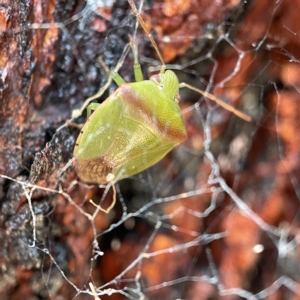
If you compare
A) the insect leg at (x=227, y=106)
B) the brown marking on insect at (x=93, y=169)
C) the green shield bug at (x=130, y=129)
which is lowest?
the insect leg at (x=227, y=106)

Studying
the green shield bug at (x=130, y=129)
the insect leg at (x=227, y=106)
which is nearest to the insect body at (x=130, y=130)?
the green shield bug at (x=130, y=129)

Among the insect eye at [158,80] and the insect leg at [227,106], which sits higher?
the insect eye at [158,80]

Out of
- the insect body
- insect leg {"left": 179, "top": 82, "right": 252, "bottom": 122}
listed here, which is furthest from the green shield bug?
insect leg {"left": 179, "top": 82, "right": 252, "bottom": 122}

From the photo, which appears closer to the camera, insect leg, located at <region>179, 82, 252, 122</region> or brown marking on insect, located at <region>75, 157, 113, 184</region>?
brown marking on insect, located at <region>75, 157, 113, 184</region>

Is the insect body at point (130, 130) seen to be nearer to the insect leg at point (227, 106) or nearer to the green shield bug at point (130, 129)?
the green shield bug at point (130, 129)

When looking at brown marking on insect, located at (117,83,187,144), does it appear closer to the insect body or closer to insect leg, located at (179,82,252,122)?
the insect body

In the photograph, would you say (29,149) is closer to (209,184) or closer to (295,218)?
(209,184)

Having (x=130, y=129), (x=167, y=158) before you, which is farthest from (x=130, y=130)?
(x=167, y=158)

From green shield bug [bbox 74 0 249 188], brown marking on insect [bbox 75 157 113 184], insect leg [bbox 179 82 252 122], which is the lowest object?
insect leg [bbox 179 82 252 122]

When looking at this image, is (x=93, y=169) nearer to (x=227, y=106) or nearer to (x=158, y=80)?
(x=158, y=80)

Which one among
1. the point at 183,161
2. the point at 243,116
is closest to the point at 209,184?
the point at 183,161
